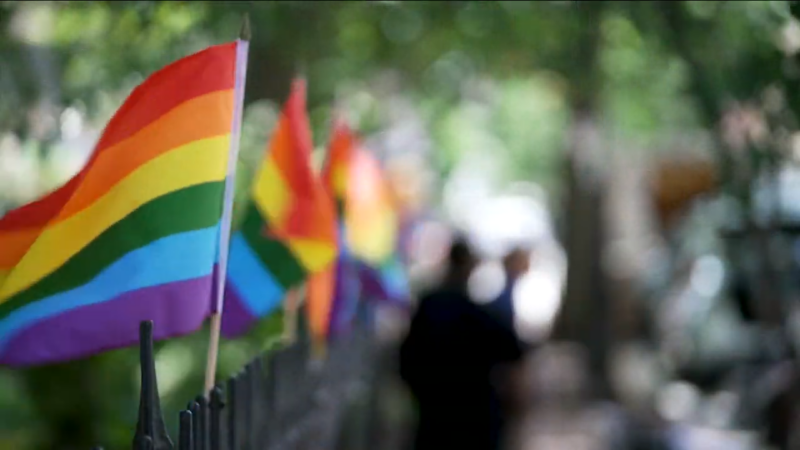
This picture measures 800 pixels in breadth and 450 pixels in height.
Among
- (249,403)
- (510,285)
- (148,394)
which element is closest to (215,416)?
(148,394)

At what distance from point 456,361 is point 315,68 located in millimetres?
2898

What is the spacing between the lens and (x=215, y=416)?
4605 mm

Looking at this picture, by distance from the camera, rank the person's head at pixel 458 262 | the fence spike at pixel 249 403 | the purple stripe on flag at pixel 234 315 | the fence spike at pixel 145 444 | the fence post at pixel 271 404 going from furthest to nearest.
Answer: the person's head at pixel 458 262, the purple stripe on flag at pixel 234 315, the fence post at pixel 271 404, the fence spike at pixel 249 403, the fence spike at pixel 145 444

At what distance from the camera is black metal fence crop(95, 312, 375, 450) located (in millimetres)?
4051

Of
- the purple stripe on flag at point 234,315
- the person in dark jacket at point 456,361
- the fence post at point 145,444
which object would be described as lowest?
the fence post at point 145,444

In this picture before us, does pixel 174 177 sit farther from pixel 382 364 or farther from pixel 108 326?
pixel 382 364

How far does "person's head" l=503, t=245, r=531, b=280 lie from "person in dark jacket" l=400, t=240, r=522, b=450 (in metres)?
1.89

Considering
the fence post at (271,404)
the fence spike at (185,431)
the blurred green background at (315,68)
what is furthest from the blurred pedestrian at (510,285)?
the fence spike at (185,431)

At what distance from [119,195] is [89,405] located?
19.9 ft

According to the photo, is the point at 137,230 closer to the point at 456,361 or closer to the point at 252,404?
the point at 252,404

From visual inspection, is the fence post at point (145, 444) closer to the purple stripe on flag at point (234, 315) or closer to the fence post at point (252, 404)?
the fence post at point (252, 404)

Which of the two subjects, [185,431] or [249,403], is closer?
[185,431]

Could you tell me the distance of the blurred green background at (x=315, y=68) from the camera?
7441 millimetres

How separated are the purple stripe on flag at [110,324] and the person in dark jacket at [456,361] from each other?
3880 millimetres
